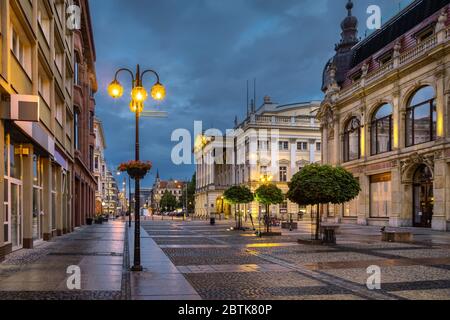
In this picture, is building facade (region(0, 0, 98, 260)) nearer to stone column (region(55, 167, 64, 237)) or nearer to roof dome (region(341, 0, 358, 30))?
stone column (region(55, 167, 64, 237))

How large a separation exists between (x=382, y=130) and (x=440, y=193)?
11394 mm

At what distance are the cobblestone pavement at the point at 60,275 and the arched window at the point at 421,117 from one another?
87.3ft

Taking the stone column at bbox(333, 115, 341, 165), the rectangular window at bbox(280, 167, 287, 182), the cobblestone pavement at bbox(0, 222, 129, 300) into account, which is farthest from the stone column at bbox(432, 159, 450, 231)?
the rectangular window at bbox(280, 167, 287, 182)

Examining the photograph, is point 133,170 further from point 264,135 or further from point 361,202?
point 264,135

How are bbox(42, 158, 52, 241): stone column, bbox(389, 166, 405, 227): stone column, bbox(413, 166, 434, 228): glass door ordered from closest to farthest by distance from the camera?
1. bbox(42, 158, 52, 241): stone column
2. bbox(413, 166, 434, 228): glass door
3. bbox(389, 166, 405, 227): stone column

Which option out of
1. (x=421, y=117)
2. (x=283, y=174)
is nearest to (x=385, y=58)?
(x=421, y=117)

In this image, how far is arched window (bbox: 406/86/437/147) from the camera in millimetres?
37656

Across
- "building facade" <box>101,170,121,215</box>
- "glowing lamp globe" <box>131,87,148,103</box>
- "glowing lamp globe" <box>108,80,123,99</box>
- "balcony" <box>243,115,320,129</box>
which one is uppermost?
"balcony" <box>243,115,320,129</box>

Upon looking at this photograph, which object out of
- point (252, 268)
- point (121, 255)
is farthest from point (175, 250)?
point (252, 268)

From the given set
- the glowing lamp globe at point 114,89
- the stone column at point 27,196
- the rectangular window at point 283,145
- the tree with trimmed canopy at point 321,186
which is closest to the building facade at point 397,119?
the tree with trimmed canopy at point 321,186

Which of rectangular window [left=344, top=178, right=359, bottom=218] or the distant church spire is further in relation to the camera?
the distant church spire

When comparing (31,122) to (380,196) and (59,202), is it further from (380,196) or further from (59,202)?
(380,196)

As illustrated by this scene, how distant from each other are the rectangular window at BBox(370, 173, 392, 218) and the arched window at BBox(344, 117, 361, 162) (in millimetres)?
4090

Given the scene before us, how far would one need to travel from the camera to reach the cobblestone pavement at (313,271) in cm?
1079
